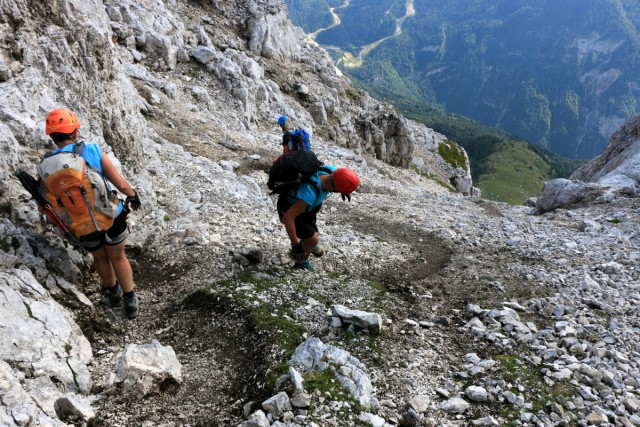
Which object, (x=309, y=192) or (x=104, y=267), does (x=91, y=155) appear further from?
(x=309, y=192)

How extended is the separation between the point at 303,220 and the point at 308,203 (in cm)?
67

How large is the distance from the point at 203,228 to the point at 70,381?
595cm

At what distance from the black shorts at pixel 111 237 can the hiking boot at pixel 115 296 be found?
0.88 meters

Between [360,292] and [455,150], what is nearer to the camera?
[360,292]

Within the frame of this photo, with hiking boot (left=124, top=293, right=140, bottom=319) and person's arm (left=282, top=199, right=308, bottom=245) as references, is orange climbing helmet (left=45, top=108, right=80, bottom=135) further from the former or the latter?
person's arm (left=282, top=199, right=308, bottom=245)

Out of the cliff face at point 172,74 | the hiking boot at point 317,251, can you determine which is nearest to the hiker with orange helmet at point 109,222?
the cliff face at point 172,74

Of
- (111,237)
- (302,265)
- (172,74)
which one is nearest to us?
(111,237)

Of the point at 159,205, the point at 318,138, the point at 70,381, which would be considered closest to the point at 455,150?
the point at 318,138

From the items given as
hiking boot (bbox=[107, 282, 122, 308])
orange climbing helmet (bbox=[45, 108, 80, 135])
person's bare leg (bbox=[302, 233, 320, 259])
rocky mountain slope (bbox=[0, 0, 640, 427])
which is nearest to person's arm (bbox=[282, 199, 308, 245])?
person's bare leg (bbox=[302, 233, 320, 259])

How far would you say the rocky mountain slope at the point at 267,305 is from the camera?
18.9 ft

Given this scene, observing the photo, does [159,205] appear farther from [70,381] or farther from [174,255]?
[70,381]

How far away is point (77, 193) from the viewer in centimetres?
687

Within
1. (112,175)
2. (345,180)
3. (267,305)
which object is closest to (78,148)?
(112,175)

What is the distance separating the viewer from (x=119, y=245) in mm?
7672
